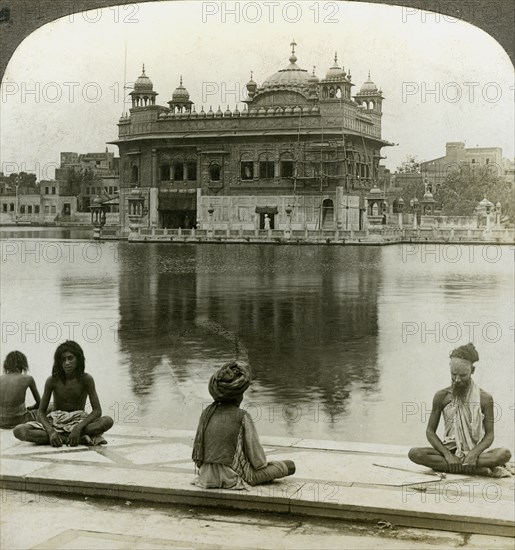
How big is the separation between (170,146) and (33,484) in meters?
5.23

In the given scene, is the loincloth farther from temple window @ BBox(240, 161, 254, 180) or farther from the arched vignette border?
temple window @ BBox(240, 161, 254, 180)

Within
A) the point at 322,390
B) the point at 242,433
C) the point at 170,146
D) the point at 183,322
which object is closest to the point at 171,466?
the point at 242,433

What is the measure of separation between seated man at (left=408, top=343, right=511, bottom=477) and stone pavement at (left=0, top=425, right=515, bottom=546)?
0.09 m

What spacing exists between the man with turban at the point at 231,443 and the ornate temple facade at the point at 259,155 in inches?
113

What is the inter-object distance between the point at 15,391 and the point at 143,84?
2.65m

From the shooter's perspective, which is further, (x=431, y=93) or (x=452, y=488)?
(x=431, y=93)

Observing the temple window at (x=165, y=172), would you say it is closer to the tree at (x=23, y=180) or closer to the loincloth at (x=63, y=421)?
the tree at (x=23, y=180)

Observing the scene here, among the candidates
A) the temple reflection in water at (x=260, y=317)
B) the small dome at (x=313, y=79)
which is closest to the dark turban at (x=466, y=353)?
the temple reflection in water at (x=260, y=317)

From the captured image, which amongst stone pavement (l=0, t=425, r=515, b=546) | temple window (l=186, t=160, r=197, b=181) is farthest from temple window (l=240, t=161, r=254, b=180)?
stone pavement (l=0, t=425, r=515, b=546)

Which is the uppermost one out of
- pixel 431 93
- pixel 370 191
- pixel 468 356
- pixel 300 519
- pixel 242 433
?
pixel 431 93

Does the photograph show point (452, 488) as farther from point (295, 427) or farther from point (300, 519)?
point (295, 427)

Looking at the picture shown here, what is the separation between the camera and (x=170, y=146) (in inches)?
364

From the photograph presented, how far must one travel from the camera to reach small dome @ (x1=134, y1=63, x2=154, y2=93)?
675 cm

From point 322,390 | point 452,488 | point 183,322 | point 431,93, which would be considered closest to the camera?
point 452,488
